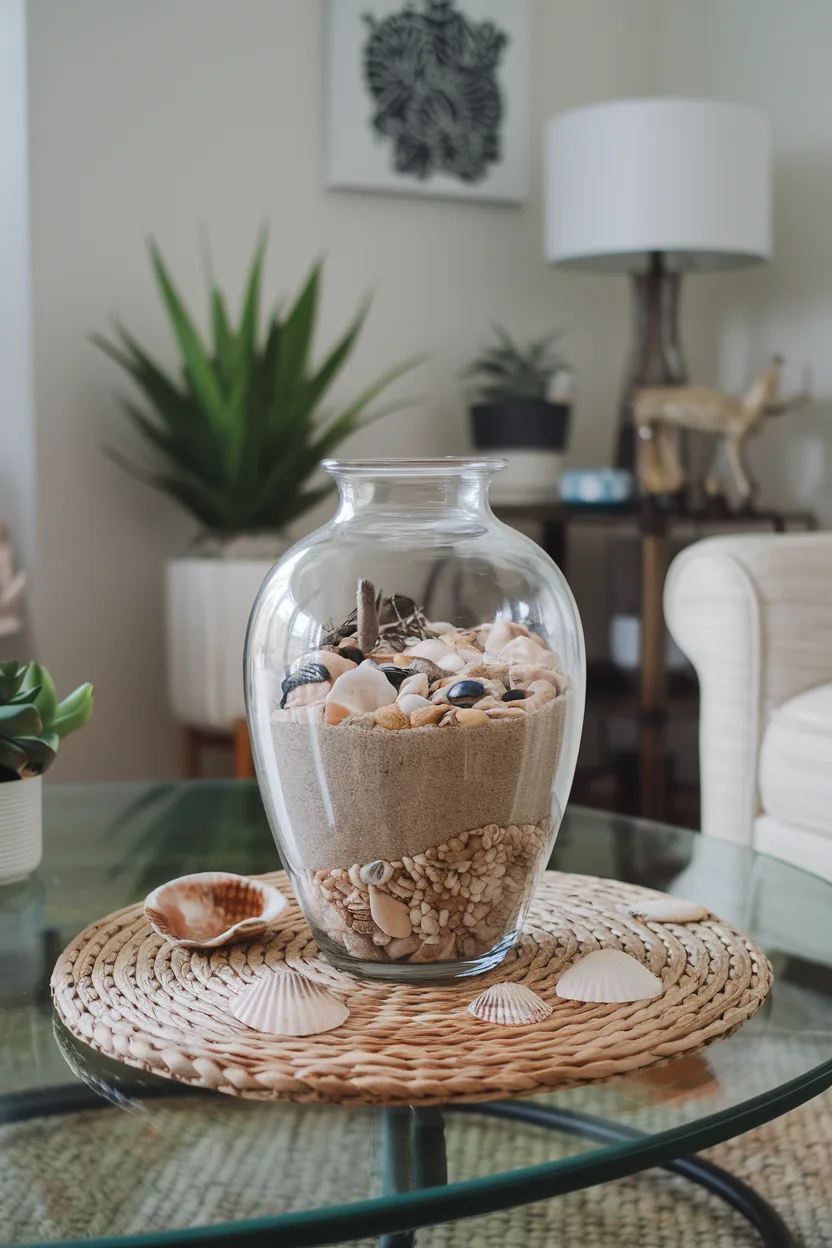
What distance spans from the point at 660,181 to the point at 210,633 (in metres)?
1.12

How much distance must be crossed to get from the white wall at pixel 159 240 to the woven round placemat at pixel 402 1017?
1.62 m

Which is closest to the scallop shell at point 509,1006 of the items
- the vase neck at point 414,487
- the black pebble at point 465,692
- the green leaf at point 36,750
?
the black pebble at point 465,692

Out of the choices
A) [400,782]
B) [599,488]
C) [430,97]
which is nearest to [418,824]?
[400,782]

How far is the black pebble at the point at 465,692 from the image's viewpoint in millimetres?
694

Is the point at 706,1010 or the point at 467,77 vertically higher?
the point at 467,77

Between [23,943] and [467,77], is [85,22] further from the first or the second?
[23,943]

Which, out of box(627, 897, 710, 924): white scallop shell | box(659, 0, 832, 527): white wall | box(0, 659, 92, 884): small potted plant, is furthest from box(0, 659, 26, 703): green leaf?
box(659, 0, 832, 527): white wall

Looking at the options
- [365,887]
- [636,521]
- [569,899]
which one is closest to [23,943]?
[365,887]

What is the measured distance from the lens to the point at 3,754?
94 cm

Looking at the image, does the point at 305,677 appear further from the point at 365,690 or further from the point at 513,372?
the point at 513,372

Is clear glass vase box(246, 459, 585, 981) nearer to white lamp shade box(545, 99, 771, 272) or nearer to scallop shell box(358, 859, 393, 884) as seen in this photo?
scallop shell box(358, 859, 393, 884)

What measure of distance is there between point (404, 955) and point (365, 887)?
0.15 feet

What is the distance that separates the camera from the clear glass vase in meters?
0.69

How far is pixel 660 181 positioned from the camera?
89.6 inches
